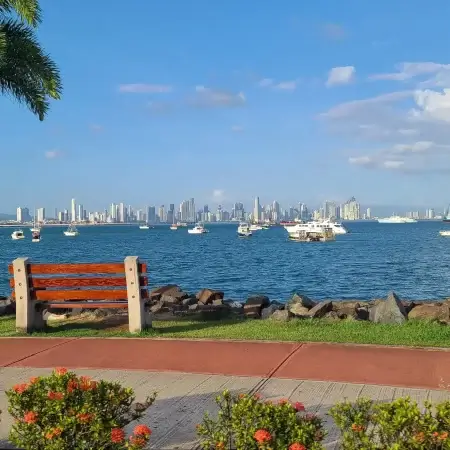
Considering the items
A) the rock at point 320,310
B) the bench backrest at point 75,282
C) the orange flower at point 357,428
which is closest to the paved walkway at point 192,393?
the orange flower at point 357,428

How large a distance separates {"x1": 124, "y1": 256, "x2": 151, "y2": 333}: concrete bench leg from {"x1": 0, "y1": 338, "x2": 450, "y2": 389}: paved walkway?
27.6 inches

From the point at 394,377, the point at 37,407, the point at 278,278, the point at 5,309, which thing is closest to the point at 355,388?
the point at 394,377

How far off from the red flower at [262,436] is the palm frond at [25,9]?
541 inches

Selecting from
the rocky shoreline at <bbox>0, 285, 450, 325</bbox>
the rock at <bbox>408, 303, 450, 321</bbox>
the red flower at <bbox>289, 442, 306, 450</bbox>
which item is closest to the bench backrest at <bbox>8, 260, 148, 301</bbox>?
the rocky shoreline at <bbox>0, 285, 450, 325</bbox>

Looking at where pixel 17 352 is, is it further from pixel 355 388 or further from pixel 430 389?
pixel 430 389

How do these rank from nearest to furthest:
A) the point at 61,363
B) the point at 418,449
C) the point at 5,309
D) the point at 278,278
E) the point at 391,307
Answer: the point at 418,449, the point at 61,363, the point at 391,307, the point at 5,309, the point at 278,278

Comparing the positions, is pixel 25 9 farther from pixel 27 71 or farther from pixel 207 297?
pixel 207 297

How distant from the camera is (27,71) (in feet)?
50.8

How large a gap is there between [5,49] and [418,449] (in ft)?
43.7

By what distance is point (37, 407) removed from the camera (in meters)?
3.93

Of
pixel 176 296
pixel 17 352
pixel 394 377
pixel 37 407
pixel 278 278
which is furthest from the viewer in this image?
pixel 278 278

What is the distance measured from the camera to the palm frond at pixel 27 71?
14.9 meters

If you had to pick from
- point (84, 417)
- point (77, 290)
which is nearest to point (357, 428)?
point (84, 417)

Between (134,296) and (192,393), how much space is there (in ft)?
12.2
